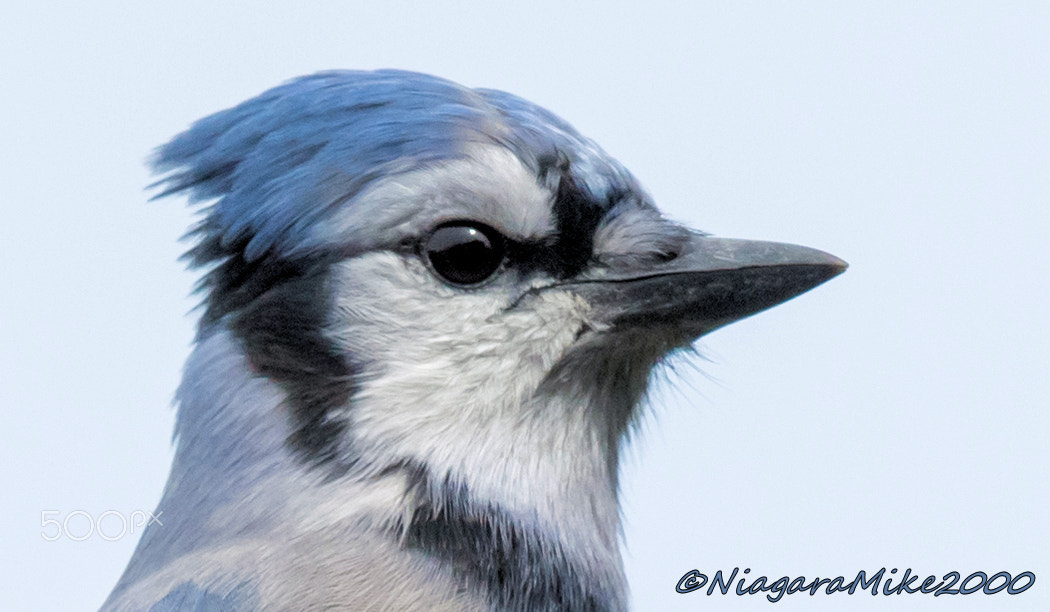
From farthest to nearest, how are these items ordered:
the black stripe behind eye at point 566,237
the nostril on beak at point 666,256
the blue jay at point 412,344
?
the nostril on beak at point 666,256, the black stripe behind eye at point 566,237, the blue jay at point 412,344

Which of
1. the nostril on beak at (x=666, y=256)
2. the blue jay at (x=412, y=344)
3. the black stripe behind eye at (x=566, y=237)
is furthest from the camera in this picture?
the nostril on beak at (x=666, y=256)

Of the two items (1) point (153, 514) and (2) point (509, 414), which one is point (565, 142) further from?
(1) point (153, 514)

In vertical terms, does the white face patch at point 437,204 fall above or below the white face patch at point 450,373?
above

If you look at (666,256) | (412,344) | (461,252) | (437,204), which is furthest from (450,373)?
(666,256)

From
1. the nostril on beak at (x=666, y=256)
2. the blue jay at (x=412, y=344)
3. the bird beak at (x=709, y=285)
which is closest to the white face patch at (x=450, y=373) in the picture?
the blue jay at (x=412, y=344)

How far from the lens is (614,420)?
3299mm

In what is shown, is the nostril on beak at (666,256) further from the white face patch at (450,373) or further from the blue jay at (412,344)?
the white face patch at (450,373)

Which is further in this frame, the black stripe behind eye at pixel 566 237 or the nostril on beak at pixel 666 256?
the nostril on beak at pixel 666 256

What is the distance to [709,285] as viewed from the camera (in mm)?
3172

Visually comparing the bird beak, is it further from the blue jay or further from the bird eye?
the bird eye

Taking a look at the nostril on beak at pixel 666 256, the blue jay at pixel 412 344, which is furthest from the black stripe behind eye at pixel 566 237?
the nostril on beak at pixel 666 256

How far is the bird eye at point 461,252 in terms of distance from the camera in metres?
2.96

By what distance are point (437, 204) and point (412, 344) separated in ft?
1.03

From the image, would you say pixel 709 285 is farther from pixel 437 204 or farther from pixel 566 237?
pixel 437 204
